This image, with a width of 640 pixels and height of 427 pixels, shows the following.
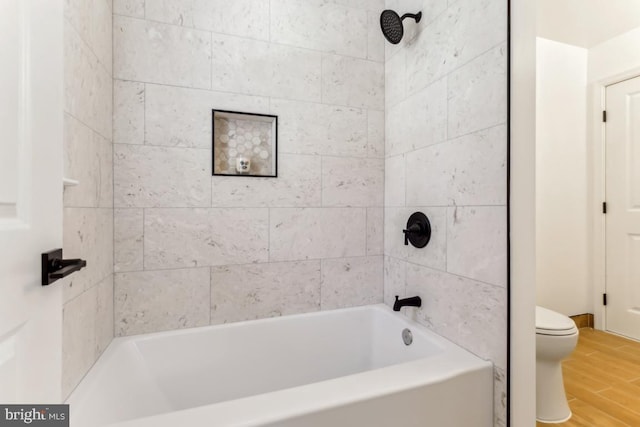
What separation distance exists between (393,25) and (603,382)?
2.75 m

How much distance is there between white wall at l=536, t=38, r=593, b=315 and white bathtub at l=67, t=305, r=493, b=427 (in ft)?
6.78

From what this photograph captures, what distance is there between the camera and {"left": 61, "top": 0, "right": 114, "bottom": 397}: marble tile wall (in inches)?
41.9

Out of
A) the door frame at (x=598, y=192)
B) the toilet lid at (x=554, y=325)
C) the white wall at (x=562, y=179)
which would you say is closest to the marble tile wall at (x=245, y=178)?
the toilet lid at (x=554, y=325)

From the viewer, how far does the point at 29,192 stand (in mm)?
675

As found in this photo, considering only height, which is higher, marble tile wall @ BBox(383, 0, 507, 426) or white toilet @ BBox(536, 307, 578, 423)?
marble tile wall @ BBox(383, 0, 507, 426)

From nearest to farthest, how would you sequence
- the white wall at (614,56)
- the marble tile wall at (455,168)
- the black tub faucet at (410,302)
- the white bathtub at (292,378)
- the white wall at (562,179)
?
the white bathtub at (292,378), the marble tile wall at (455,168), the black tub faucet at (410,302), the white wall at (614,56), the white wall at (562,179)

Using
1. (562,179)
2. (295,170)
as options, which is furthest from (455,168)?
(562,179)

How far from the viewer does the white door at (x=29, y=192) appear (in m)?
0.59

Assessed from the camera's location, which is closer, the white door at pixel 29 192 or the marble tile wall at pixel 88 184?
the white door at pixel 29 192

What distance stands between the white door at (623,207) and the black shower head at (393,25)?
249cm

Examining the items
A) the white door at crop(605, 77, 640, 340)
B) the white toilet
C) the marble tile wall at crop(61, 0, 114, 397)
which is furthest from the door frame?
the marble tile wall at crop(61, 0, 114, 397)
